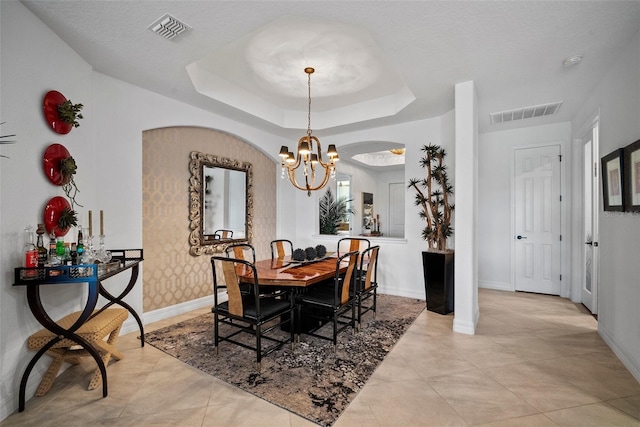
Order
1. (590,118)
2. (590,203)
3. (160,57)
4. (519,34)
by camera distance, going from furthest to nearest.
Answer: (590,203)
(590,118)
(160,57)
(519,34)

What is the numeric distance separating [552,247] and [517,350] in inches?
104

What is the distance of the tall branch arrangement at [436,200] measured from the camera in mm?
3803

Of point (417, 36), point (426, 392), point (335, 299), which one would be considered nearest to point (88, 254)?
point (335, 299)

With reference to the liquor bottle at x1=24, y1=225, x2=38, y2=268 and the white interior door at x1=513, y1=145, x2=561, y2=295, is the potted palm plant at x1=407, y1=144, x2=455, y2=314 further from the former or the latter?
the liquor bottle at x1=24, y1=225, x2=38, y2=268

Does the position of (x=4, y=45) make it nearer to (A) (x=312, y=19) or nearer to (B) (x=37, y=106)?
(B) (x=37, y=106)

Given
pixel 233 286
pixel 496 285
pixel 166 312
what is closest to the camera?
pixel 233 286

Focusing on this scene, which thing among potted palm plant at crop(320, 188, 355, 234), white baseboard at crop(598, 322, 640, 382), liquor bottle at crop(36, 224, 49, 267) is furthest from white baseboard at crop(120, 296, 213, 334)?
white baseboard at crop(598, 322, 640, 382)

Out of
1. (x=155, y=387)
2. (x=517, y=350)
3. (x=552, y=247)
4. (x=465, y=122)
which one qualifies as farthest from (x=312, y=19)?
(x=552, y=247)

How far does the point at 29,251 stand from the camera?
195 cm

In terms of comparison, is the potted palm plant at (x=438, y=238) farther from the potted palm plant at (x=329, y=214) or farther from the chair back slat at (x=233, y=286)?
the potted palm plant at (x=329, y=214)

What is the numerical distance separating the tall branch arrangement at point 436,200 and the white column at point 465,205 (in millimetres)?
563

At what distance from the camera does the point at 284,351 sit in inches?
106

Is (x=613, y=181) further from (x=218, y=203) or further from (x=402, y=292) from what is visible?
(x=218, y=203)

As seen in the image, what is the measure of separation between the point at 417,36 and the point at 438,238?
2.39 meters
